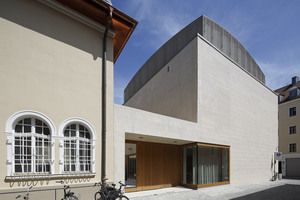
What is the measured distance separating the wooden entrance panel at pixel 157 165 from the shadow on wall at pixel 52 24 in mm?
6167

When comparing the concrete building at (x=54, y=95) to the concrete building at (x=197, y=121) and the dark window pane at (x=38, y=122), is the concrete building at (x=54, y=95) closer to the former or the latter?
the dark window pane at (x=38, y=122)

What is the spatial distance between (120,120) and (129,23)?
408 centimetres

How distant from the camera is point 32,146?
6.43 metres

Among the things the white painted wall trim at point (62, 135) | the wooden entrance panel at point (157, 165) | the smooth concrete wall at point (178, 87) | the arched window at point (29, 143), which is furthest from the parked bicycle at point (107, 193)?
the smooth concrete wall at point (178, 87)

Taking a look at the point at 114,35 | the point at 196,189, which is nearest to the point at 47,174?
the point at 114,35

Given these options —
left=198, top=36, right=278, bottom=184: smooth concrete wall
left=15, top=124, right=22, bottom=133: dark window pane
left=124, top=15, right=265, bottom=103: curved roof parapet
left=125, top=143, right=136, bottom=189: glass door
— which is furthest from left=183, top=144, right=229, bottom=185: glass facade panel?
left=15, top=124, right=22, bottom=133: dark window pane

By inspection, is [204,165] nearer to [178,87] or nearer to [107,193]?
[178,87]

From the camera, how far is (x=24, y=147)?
633cm

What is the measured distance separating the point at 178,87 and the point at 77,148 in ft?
29.4

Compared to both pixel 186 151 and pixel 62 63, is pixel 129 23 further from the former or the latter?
pixel 186 151

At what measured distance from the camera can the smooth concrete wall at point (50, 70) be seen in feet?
20.6

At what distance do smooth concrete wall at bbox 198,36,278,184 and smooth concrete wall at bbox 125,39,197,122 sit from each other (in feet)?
1.55

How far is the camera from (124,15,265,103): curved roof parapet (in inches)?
568

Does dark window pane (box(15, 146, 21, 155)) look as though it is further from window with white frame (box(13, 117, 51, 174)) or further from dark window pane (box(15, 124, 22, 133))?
dark window pane (box(15, 124, 22, 133))
